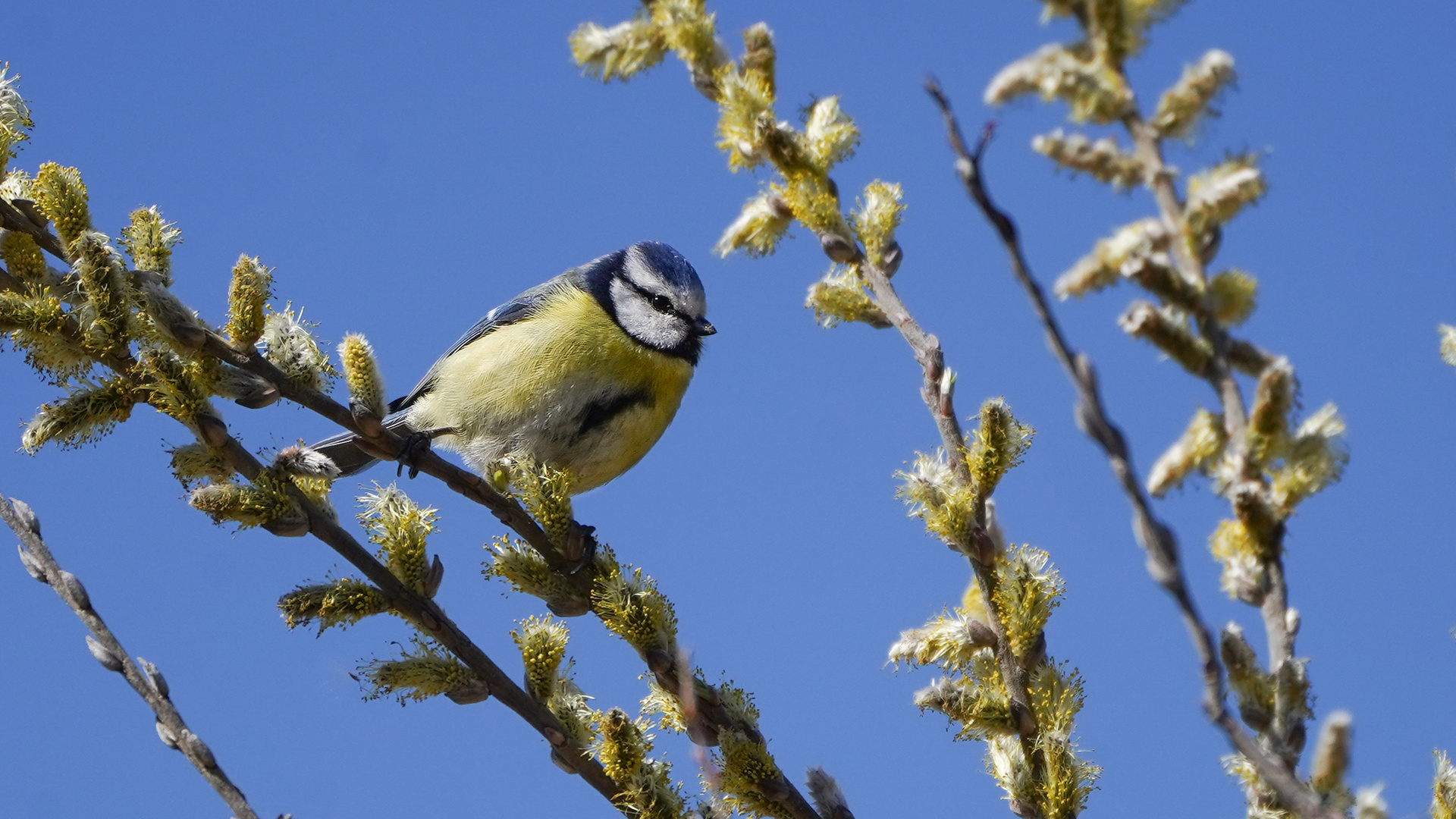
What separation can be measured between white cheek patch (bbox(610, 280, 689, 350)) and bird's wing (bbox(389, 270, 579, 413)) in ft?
0.65

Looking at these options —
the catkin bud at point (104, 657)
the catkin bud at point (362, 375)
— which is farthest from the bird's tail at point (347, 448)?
the catkin bud at point (104, 657)

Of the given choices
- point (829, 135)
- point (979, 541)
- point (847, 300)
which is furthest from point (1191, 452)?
point (829, 135)

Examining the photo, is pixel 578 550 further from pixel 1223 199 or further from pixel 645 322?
pixel 645 322

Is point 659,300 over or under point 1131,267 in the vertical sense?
over

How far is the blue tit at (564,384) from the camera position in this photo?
13.1 ft

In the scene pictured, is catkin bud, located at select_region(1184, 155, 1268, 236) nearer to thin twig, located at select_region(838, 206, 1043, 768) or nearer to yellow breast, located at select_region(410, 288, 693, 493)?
thin twig, located at select_region(838, 206, 1043, 768)

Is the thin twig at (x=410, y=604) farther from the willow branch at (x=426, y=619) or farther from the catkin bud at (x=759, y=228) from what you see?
the catkin bud at (x=759, y=228)

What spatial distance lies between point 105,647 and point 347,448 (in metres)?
2.76

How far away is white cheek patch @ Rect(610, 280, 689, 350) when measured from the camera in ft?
14.5

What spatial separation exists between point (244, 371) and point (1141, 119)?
1469 mm

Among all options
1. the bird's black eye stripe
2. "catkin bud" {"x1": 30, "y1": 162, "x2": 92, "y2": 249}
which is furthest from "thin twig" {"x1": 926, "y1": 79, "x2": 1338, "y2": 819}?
the bird's black eye stripe

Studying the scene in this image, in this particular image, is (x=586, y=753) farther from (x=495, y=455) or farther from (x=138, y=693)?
(x=495, y=455)

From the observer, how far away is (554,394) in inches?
156

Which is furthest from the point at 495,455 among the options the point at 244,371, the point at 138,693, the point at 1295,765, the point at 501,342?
the point at 1295,765
